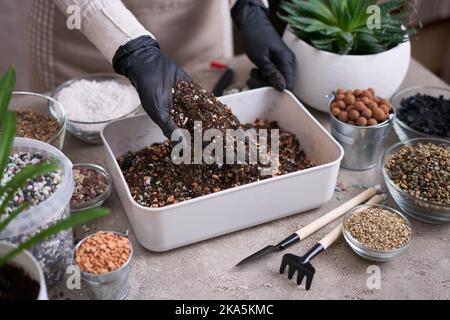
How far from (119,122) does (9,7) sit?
5.95 ft

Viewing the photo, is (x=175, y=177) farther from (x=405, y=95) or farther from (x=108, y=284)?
(x=405, y=95)

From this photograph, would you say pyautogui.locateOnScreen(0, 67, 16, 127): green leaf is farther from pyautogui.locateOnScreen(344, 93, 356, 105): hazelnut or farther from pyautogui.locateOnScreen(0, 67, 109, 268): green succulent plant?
pyautogui.locateOnScreen(344, 93, 356, 105): hazelnut

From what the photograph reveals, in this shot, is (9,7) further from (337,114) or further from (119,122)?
(337,114)

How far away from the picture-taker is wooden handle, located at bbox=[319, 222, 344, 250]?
1.13 meters

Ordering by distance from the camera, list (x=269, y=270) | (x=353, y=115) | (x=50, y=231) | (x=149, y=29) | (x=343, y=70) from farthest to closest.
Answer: (x=149, y=29), (x=343, y=70), (x=353, y=115), (x=269, y=270), (x=50, y=231)

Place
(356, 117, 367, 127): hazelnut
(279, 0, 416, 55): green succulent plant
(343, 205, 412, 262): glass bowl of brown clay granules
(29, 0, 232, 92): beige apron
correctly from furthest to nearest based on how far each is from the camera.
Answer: (29, 0, 232, 92): beige apron
(279, 0, 416, 55): green succulent plant
(356, 117, 367, 127): hazelnut
(343, 205, 412, 262): glass bowl of brown clay granules

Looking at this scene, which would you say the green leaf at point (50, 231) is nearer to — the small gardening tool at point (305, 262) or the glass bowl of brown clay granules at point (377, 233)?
the small gardening tool at point (305, 262)

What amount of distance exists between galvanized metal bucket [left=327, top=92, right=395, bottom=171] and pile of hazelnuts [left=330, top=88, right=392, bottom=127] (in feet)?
0.05

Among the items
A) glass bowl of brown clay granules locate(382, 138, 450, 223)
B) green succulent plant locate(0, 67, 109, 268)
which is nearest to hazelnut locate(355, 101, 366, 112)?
glass bowl of brown clay granules locate(382, 138, 450, 223)

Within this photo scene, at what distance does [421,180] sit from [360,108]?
0.24m

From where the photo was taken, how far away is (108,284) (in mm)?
998

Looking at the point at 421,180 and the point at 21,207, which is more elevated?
the point at 21,207

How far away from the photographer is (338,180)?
1.35 metres

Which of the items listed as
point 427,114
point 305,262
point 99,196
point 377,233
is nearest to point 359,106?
point 427,114
